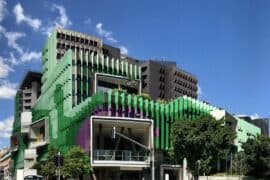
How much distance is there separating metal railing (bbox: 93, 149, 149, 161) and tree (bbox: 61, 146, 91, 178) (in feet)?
10.9

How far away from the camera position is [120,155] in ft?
241

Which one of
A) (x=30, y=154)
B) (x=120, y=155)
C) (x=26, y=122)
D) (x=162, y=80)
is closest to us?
(x=120, y=155)

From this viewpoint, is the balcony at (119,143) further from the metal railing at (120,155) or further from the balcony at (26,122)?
the balcony at (26,122)

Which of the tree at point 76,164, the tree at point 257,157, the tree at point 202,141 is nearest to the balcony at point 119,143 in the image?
the tree at point 76,164

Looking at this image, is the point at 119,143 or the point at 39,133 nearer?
the point at 119,143

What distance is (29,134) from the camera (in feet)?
405

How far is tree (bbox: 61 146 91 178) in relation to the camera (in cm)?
6675

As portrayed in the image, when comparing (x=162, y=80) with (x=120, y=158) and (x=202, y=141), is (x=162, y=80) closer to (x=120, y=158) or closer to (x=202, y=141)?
(x=120, y=158)

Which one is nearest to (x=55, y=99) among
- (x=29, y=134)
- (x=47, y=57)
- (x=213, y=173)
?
(x=29, y=134)

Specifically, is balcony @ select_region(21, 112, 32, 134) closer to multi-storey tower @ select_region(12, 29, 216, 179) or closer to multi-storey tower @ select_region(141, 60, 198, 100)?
multi-storey tower @ select_region(12, 29, 216, 179)

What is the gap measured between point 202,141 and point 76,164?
1623cm

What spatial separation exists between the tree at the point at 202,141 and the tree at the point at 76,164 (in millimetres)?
11848

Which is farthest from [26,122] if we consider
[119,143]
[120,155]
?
[120,155]

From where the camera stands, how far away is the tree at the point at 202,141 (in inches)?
2466
